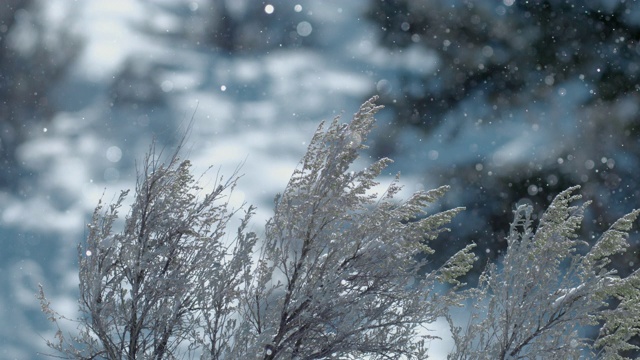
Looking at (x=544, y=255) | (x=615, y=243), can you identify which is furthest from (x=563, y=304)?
(x=615, y=243)

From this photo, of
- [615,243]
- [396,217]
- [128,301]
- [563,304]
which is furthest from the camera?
[615,243]

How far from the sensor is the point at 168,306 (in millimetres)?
8500

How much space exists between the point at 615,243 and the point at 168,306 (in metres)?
8.04

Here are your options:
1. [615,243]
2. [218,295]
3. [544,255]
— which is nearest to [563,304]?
[544,255]

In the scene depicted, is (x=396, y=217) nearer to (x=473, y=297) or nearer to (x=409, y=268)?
(x=409, y=268)

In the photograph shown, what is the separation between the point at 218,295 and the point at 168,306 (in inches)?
27.0

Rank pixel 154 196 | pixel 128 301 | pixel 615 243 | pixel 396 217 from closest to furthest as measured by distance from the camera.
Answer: pixel 128 301
pixel 154 196
pixel 396 217
pixel 615 243

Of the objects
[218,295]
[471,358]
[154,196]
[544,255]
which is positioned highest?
[154,196]

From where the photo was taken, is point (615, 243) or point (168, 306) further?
point (615, 243)

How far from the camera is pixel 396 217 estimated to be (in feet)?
31.6

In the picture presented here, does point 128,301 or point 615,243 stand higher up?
point 615,243

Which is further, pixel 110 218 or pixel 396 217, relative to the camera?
pixel 396 217

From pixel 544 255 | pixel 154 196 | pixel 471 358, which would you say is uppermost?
pixel 154 196

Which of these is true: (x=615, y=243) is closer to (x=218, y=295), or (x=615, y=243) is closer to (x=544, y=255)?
(x=544, y=255)
